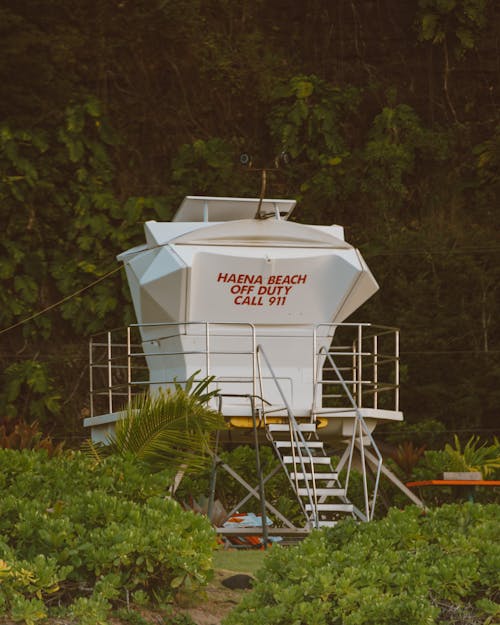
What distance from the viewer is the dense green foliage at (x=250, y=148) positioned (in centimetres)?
2861

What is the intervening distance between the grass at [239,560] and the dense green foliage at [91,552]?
181cm

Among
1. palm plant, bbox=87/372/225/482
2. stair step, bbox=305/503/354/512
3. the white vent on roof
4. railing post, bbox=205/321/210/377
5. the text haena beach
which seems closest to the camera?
palm plant, bbox=87/372/225/482

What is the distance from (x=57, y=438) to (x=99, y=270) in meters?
3.77

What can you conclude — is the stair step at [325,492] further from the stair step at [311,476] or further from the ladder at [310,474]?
the stair step at [311,476]

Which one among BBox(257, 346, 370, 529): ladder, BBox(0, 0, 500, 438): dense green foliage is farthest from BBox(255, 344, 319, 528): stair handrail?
BBox(0, 0, 500, 438): dense green foliage

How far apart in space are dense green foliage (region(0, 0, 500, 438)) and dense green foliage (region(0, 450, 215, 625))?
58.1 feet

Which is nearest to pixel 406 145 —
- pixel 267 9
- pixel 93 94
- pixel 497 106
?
pixel 497 106

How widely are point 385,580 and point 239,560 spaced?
179 inches

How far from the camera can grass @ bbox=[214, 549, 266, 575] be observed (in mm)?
12561

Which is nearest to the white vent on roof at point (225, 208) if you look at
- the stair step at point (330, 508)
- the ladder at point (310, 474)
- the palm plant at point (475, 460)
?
the ladder at point (310, 474)

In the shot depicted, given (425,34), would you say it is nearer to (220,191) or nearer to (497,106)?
(497,106)

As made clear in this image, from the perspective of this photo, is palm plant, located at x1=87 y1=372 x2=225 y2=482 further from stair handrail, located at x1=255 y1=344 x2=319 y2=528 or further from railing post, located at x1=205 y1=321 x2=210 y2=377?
railing post, located at x1=205 y1=321 x2=210 y2=377

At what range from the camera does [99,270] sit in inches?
1159

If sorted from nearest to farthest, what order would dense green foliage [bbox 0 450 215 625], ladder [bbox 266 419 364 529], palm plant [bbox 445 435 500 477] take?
dense green foliage [bbox 0 450 215 625], ladder [bbox 266 419 364 529], palm plant [bbox 445 435 500 477]
